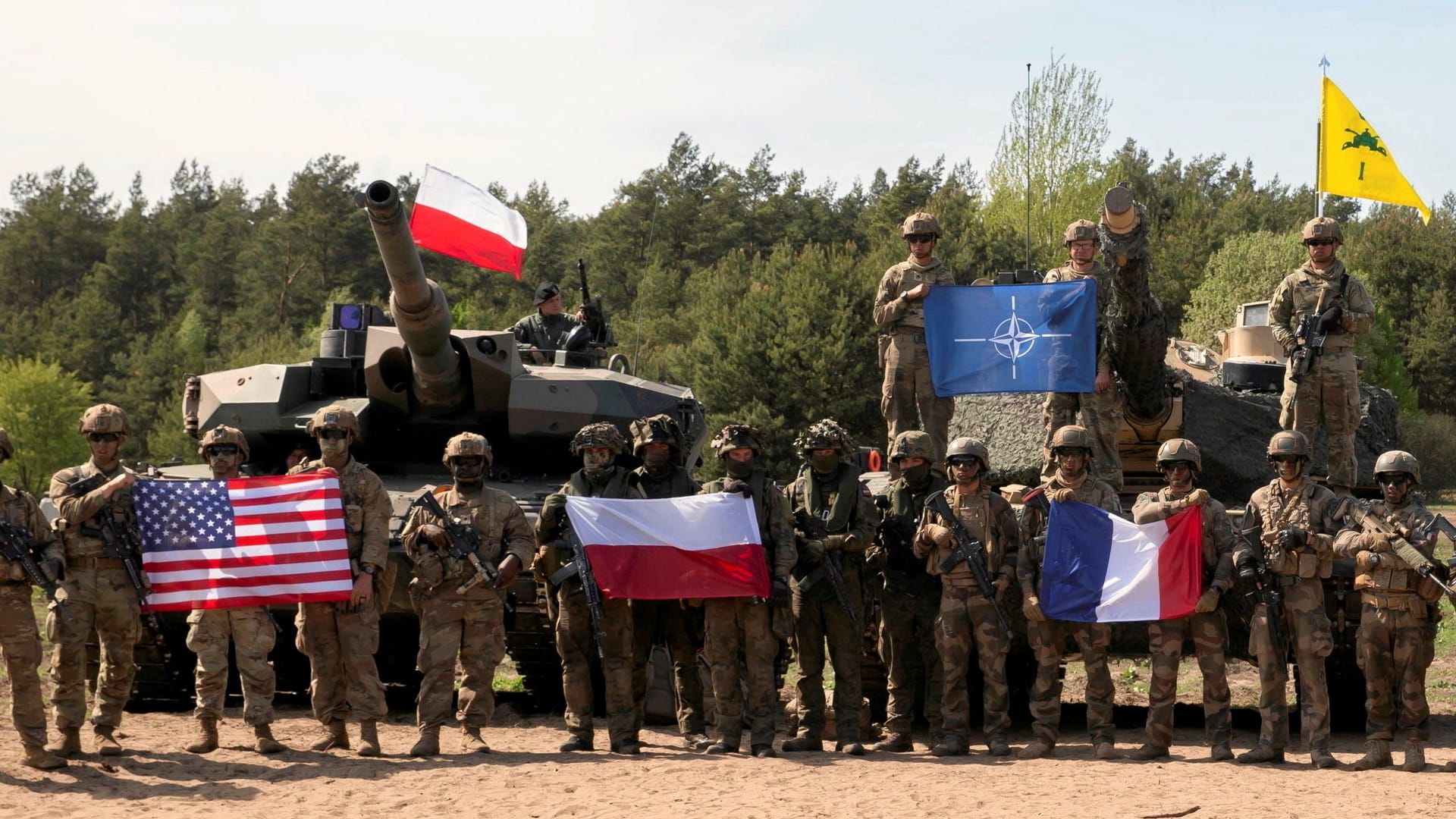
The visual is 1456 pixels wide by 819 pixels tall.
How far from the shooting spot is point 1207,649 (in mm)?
9586

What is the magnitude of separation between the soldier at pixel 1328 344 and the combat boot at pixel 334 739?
19.4 feet

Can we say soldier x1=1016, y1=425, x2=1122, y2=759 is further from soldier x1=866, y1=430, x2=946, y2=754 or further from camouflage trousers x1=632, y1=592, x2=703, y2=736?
camouflage trousers x1=632, y1=592, x2=703, y2=736

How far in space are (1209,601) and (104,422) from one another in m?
5.62

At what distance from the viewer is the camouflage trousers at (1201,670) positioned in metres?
9.52

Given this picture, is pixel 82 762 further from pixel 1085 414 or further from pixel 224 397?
pixel 1085 414

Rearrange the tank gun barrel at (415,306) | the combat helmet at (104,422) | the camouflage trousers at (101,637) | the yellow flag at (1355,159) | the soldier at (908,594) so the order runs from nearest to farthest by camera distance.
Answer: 1. the camouflage trousers at (101,637)
2. the combat helmet at (104,422)
3. the soldier at (908,594)
4. the tank gun barrel at (415,306)
5. the yellow flag at (1355,159)

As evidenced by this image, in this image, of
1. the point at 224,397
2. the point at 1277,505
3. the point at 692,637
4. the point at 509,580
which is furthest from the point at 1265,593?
the point at 224,397

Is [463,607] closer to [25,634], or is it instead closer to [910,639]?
[25,634]

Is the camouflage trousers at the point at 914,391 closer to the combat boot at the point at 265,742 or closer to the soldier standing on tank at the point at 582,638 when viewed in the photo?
the soldier standing on tank at the point at 582,638

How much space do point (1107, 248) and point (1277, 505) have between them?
1.97 meters

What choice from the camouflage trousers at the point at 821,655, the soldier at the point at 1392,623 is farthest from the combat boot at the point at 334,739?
the soldier at the point at 1392,623

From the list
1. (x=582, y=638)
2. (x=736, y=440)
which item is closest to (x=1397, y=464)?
(x=736, y=440)

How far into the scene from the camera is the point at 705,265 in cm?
5209

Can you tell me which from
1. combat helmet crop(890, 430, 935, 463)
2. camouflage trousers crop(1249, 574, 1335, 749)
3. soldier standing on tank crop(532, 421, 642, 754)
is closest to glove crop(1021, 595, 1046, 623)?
combat helmet crop(890, 430, 935, 463)
